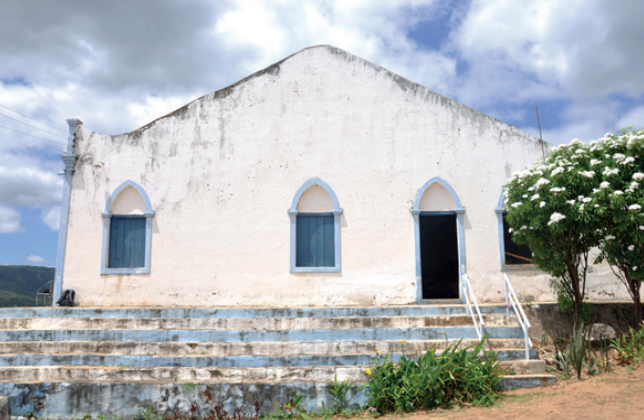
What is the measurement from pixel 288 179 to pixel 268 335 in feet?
11.4

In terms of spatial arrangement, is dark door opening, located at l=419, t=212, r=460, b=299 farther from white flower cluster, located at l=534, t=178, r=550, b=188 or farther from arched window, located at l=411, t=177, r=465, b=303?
white flower cluster, located at l=534, t=178, r=550, b=188

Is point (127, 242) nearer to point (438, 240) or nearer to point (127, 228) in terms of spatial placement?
point (127, 228)

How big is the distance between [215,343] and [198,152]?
438 cm

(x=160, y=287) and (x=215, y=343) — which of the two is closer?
(x=215, y=343)

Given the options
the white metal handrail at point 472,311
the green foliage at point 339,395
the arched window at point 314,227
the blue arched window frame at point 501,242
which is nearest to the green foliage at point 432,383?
the green foliage at point 339,395

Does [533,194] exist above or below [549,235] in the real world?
above

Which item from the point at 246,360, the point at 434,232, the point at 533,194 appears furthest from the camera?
the point at 434,232

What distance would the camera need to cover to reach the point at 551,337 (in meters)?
8.43

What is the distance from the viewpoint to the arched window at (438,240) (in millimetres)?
10062

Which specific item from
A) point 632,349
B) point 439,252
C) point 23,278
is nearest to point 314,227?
point 439,252

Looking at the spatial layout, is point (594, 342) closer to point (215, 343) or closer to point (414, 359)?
point (414, 359)

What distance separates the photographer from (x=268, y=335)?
820 cm

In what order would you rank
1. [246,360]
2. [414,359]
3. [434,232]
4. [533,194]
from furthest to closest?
[434,232] < [533,194] < [246,360] < [414,359]

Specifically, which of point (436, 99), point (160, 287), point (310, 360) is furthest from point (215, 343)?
point (436, 99)
